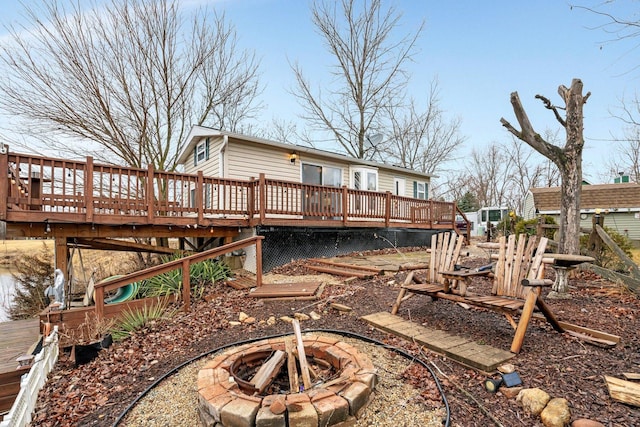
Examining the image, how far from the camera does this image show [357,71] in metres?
17.6

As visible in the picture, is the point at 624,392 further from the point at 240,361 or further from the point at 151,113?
the point at 151,113

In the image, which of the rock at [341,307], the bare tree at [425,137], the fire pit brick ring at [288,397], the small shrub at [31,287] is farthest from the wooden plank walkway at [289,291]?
the bare tree at [425,137]

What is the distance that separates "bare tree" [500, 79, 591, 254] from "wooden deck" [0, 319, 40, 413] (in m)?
8.77

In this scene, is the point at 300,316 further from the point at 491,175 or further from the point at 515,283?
the point at 491,175

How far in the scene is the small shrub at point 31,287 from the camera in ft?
27.9

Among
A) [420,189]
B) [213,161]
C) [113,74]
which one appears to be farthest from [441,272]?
[420,189]

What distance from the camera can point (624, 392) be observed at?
2.17m

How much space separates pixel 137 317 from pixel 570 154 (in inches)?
309

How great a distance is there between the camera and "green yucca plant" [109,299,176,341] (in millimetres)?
4211

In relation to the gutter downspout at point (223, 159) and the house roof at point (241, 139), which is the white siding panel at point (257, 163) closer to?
the gutter downspout at point (223, 159)

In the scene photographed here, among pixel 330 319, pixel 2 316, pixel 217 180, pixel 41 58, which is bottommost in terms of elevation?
pixel 2 316

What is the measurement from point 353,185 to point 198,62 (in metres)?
7.06

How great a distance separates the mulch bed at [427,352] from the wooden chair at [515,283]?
1.27ft

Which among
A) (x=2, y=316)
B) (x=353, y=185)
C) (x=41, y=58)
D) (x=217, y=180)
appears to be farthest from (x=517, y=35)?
(x=2, y=316)
